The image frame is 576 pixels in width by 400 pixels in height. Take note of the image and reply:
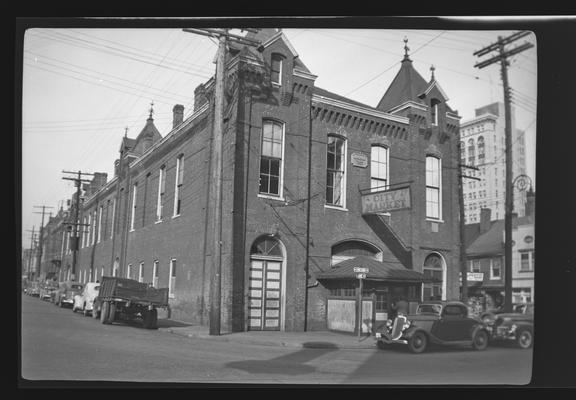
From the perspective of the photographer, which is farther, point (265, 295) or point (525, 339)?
point (265, 295)

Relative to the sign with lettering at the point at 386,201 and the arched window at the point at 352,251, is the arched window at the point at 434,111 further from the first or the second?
the arched window at the point at 352,251

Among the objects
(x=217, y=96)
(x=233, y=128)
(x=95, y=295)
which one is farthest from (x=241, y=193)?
(x=95, y=295)

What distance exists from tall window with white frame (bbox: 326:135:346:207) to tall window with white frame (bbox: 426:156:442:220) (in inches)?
72.8

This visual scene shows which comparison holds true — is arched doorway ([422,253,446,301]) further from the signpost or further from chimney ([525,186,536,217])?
chimney ([525,186,536,217])

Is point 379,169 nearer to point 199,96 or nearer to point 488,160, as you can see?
point 488,160

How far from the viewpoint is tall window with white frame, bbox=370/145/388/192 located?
11.4 meters

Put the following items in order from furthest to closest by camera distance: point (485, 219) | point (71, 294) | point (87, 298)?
point (71, 294) → point (87, 298) → point (485, 219)

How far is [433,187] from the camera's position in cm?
1106

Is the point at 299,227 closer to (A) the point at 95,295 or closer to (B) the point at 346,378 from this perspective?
(B) the point at 346,378

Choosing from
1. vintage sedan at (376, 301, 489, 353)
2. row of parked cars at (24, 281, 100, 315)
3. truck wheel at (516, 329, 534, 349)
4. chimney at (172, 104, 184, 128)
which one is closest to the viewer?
truck wheel at (516, 329, 534, 349)

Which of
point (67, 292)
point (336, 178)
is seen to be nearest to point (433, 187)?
point (336, 178)

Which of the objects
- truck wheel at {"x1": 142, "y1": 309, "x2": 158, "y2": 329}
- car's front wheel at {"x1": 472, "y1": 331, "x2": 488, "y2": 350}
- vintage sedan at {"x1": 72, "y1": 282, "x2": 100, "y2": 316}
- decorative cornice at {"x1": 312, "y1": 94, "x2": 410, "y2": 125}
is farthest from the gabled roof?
vintage sedan at {"x1": 72, "y1": 282, "x2": 100, "y2": 316}

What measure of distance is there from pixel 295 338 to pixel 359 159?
4.28 metres

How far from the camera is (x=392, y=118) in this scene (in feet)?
38.3
